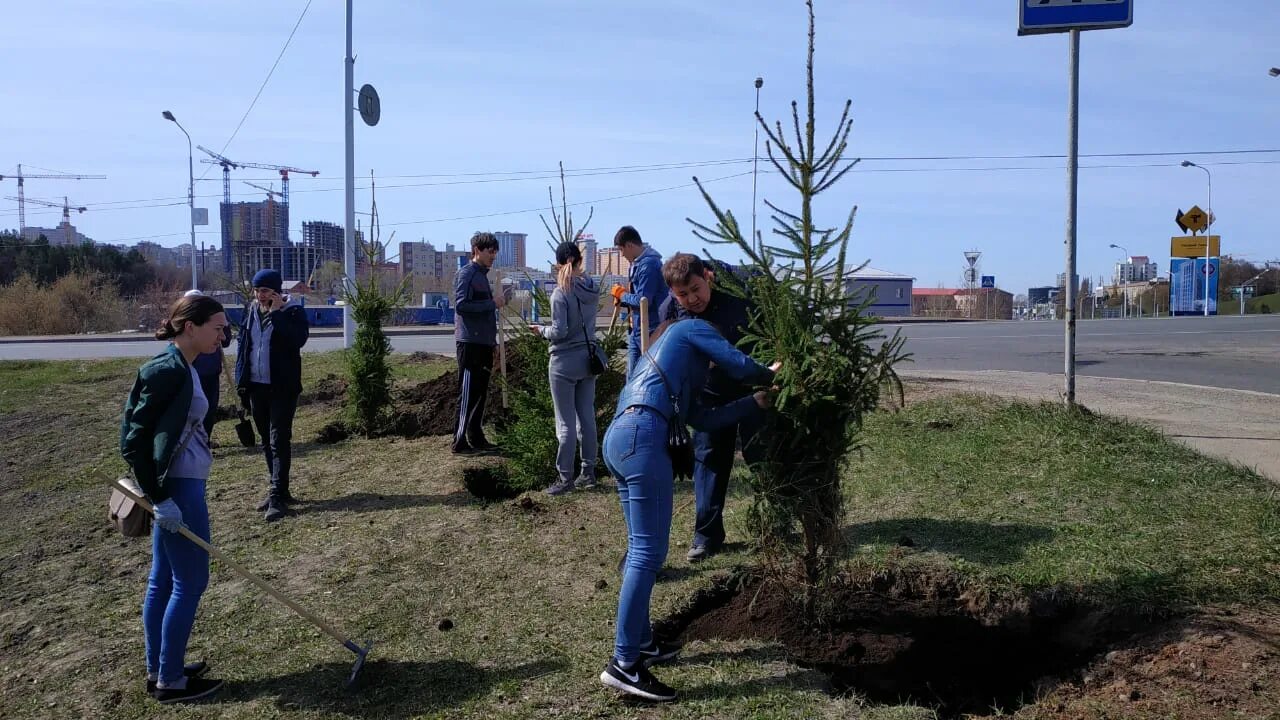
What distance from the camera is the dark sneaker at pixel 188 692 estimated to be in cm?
420

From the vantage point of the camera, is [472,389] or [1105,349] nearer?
[472,389]

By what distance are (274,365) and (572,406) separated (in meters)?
2.16

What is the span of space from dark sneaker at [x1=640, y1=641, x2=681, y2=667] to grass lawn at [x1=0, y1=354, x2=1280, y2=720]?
0.09 m

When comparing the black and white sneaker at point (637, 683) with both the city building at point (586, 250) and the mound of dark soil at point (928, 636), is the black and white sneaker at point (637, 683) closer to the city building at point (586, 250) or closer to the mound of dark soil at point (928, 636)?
the mound of dark soil at point (928, 636)

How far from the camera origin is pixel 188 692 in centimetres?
422

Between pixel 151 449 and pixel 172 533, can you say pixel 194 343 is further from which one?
pixel 172 533

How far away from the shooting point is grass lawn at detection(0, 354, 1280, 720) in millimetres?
4148

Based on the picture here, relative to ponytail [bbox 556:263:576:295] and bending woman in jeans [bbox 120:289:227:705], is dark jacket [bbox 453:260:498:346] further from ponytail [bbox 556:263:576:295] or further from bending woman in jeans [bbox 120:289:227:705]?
bending woman in jeans [bbox 120:289:227:705]

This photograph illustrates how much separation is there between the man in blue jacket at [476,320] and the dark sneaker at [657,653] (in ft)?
14.2

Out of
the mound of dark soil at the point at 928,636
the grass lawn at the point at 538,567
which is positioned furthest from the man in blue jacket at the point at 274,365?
the mound of dark soil at the point at 928,636

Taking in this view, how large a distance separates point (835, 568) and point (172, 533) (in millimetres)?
2973

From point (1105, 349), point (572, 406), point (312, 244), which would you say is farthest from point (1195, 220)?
point (312, 244)

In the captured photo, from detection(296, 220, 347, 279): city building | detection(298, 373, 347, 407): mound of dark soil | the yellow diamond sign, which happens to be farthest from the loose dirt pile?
detection(296, 220, 347, 279): city building

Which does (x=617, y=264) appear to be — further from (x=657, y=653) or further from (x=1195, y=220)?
(x=1195, y=220)
